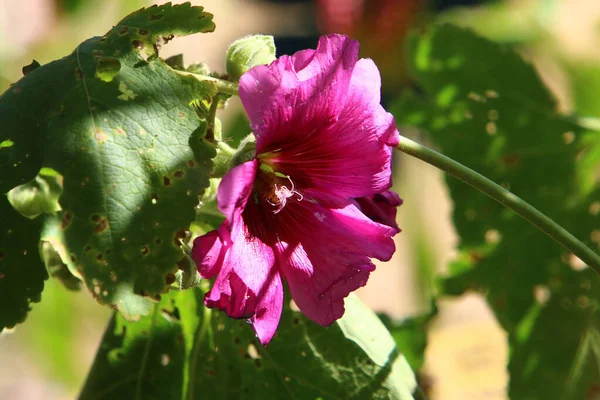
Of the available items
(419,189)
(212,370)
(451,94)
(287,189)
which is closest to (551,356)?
(451,94)

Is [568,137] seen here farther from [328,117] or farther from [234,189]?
[234,189]

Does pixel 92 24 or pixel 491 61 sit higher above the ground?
pixel 491 61

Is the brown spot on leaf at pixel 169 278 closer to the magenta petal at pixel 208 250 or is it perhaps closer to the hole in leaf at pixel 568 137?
the magenta petal at pixel 208 250

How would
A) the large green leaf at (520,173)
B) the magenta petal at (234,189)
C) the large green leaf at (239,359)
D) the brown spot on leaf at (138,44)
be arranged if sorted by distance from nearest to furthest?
the magenta petal at (234,189), the brown spot on leaf at (138,44), the large green leaf at (239,359), the large green leaf at (520,173)

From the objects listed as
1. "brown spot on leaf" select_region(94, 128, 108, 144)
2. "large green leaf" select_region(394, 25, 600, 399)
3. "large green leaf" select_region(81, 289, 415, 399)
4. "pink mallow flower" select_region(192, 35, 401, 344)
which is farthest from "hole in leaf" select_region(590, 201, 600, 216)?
"brown spot on leaf" select_region(94, 128, 108, 144)

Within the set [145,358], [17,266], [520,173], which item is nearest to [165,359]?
[145,358]

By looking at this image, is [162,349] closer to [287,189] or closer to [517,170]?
[287,189]

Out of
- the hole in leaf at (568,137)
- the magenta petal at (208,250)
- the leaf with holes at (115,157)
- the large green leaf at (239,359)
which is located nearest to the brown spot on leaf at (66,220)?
the leaf with holes at (115,157)
